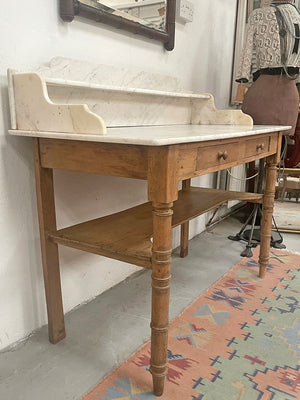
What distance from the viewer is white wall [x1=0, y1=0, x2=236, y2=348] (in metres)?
1.18

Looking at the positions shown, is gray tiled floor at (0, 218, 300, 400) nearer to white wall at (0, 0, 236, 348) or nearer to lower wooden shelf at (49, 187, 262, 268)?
white wall at (0, 0, 236, 348)

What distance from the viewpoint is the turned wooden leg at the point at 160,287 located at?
985 mm

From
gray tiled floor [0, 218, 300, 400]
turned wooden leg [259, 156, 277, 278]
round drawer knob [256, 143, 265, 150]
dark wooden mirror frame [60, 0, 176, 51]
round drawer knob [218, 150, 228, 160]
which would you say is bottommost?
gray tiled floor [0, 218, 300, 400]

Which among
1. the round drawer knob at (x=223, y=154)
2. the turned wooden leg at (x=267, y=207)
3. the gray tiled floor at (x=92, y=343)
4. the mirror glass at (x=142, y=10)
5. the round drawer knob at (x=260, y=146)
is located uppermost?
the mirror glass at (x=142, y=10)

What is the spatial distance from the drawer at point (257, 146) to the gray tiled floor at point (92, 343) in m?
0.74

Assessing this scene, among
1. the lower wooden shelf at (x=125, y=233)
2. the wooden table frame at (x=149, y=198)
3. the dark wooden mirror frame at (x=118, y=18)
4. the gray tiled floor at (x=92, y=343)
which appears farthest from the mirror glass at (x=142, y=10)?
the gray tiled floor at (x=92, y=343)

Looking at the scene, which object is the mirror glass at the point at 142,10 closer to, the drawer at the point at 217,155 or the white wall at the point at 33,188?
the white wall at the point at 33,188

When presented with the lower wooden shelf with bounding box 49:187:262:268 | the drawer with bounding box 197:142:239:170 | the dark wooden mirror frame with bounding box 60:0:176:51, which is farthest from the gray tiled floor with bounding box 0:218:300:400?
the dark wooden mirror frame with bounding box 60:0:176:51

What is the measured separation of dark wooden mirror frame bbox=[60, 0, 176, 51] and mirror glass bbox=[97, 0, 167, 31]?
2 cm

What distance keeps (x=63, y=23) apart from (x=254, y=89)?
4.06 ft

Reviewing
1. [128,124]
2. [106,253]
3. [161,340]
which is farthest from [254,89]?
[161,340]

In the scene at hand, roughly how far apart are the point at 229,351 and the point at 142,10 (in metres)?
1.54

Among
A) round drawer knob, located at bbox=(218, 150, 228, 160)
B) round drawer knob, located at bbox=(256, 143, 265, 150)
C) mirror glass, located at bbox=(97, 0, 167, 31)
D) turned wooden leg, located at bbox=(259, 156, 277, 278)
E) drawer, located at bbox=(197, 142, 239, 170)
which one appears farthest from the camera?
turned wooden leg, located at bbox=(259, 156, 277, 278)

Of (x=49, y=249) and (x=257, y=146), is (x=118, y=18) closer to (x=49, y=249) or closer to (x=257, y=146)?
(x=257, y=146)
